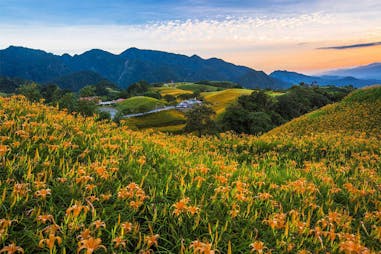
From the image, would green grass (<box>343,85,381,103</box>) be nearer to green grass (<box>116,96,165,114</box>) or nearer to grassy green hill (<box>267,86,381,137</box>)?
grassy green hill (<box>267,86,381,137</box>)

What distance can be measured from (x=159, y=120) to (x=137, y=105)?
11560 mm

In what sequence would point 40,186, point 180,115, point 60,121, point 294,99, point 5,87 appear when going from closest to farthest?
1. point 40,186
2. point 60,121
3. point 294,99
4. point 180,115
5. point 5,87

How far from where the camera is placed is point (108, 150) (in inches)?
186

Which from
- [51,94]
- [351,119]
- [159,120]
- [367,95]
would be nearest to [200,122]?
[367,95]

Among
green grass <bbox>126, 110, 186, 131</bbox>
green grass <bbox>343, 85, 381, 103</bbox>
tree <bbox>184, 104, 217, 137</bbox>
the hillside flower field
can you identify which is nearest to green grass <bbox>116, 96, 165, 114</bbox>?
green grass <bbox>126, 110, 186, 131</bbox>

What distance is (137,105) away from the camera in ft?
277

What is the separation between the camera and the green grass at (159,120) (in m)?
72.9

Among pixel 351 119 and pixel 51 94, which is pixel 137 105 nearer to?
pixel 51 94

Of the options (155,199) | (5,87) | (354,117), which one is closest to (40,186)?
(155,199)

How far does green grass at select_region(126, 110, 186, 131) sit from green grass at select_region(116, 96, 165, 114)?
14.9ft

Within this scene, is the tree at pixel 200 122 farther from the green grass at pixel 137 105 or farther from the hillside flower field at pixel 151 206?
the hillside flower field at pixel 151 206

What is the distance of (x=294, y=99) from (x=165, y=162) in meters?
67.1

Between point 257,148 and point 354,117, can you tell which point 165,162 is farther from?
point 354,117

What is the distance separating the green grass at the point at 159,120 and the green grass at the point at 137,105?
455 cm
